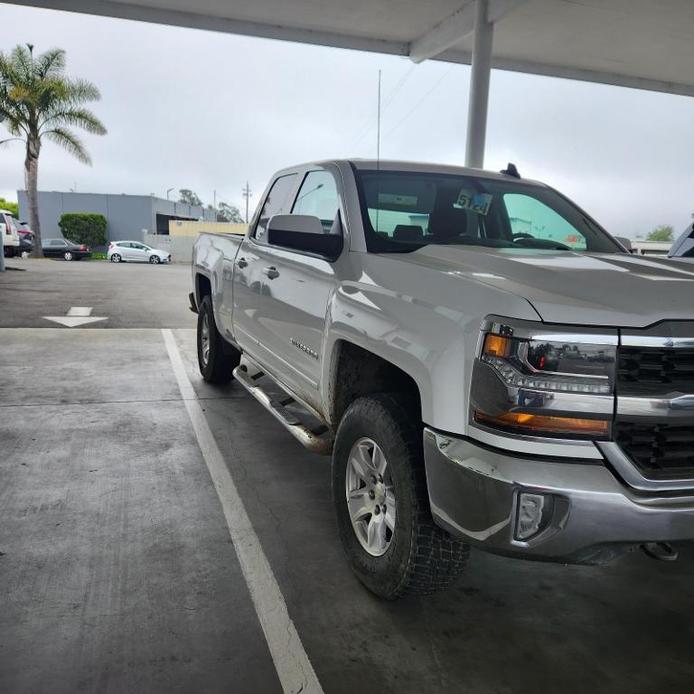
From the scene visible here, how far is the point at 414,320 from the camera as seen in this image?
8.30 ft

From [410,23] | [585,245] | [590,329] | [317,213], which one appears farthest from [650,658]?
[410,23]

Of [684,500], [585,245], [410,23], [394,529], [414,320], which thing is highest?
[410,23]

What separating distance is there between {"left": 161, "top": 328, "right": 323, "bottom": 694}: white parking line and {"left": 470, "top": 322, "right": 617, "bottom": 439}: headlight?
1208 millimetres

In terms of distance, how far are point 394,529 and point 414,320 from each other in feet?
2.83

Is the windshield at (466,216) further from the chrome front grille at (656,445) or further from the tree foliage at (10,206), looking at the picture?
the tree foliage at (10,206)

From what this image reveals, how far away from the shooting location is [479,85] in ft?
41.4

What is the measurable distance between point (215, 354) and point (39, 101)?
1126 inches

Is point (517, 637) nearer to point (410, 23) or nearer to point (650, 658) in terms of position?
point (650, 658)

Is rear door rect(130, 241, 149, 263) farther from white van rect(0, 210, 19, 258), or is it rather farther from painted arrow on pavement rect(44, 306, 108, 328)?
painted arrow on pavement rect(44, 306, 108, 328)

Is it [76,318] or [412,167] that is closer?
[412,167]

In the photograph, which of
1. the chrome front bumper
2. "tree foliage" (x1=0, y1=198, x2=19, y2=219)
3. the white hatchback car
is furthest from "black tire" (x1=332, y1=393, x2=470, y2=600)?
"tree foliage" (x1=0, y1=198, x2=19, y2=219)

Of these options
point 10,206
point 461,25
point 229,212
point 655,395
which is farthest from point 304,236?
point 229,212

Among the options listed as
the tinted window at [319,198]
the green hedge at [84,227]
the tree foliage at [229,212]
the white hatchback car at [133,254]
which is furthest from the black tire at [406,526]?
the tree foliage at [229,212]

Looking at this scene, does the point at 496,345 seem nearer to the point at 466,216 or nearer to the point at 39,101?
the point at 466,216
